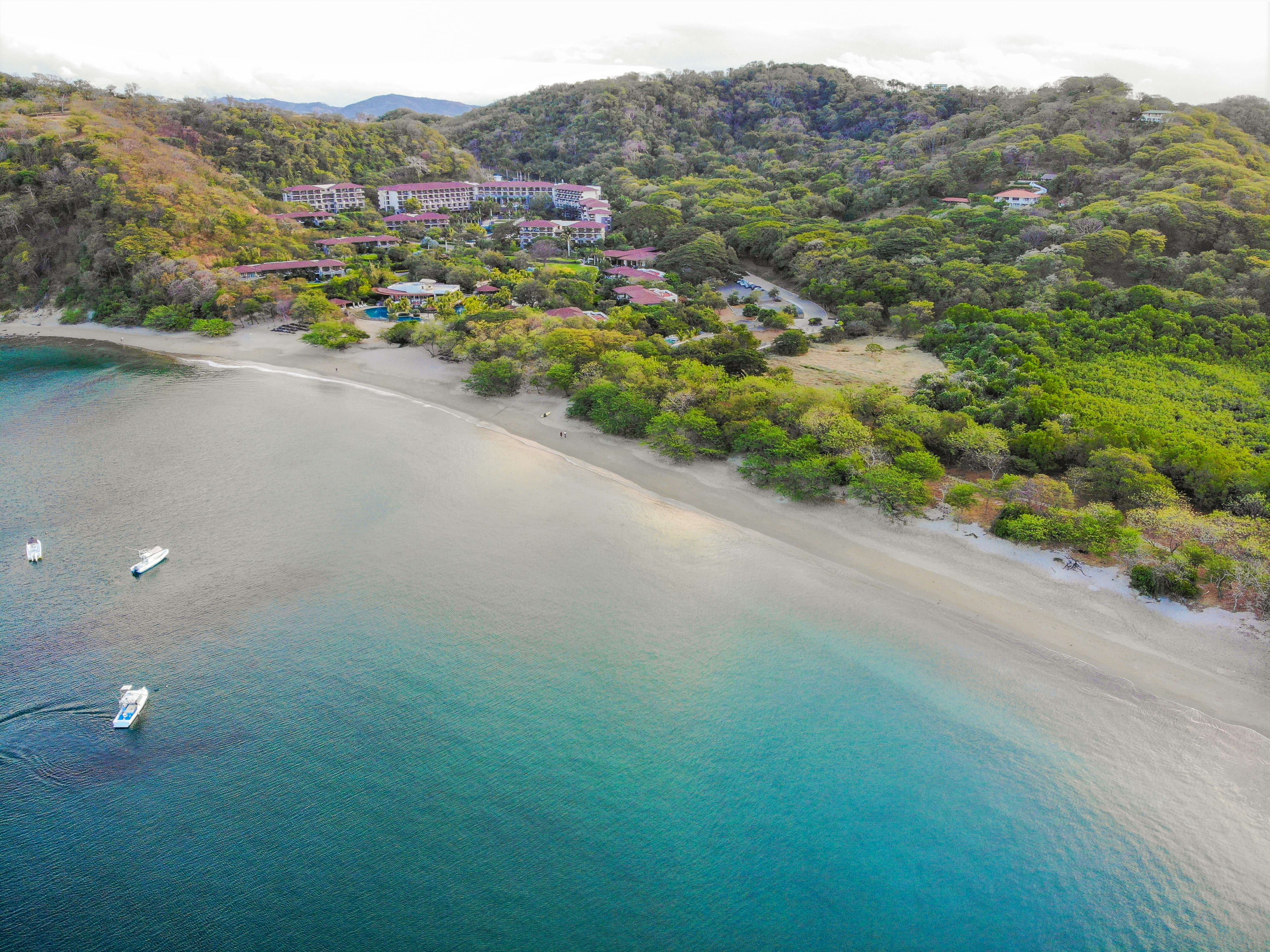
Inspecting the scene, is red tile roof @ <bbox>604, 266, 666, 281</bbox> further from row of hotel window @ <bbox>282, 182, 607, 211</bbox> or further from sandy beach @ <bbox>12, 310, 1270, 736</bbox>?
sandy beach @ <bbox>12, 310, 1270, 736</bbox>

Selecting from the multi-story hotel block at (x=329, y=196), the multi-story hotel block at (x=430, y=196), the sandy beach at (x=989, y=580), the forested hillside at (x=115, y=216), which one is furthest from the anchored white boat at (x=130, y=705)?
the multi-story hotel block at (x=430, y=196)

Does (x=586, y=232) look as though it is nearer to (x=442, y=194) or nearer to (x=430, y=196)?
(x=442, y=194)

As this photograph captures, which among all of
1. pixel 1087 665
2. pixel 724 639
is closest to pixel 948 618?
pixel 1087 665

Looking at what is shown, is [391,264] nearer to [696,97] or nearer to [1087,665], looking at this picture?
[1087,665]

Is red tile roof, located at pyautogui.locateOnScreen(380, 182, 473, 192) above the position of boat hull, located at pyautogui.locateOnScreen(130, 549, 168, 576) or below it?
above

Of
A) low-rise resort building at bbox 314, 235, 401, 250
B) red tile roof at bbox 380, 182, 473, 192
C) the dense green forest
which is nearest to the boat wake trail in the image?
the dense green forest

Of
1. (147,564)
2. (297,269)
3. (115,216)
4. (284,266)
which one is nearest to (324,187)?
(297,269)
